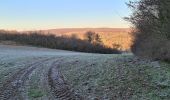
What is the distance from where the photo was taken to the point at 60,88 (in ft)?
46.8

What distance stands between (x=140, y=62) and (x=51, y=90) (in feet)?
19.4

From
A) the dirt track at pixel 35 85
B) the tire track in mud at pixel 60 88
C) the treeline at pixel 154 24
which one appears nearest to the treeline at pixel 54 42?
the treeline at pixel 154 24

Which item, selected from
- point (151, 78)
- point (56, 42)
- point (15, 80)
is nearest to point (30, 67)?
point (15, 80)

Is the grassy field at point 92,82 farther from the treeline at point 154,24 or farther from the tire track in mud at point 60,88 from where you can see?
the treeline at point 154,24

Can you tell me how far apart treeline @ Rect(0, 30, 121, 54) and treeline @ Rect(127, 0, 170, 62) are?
5400cm

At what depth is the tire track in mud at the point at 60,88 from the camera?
41.8ft

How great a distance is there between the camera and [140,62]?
18.8 metres

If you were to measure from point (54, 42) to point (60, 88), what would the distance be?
67687 mm

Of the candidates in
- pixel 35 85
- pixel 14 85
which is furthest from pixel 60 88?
pixel 14 85

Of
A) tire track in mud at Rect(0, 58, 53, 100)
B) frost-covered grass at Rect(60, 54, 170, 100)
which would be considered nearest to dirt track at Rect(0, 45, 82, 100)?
tire track in mud at Rect(0, 58, 53, 100)

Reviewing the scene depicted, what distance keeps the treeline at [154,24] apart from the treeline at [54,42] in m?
54.0

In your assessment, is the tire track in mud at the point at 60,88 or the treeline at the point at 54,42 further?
the treeline at the point at 54,42

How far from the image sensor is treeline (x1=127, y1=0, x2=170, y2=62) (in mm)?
18219

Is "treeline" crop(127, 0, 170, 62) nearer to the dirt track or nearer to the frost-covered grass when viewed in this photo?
the frost-covered grass
